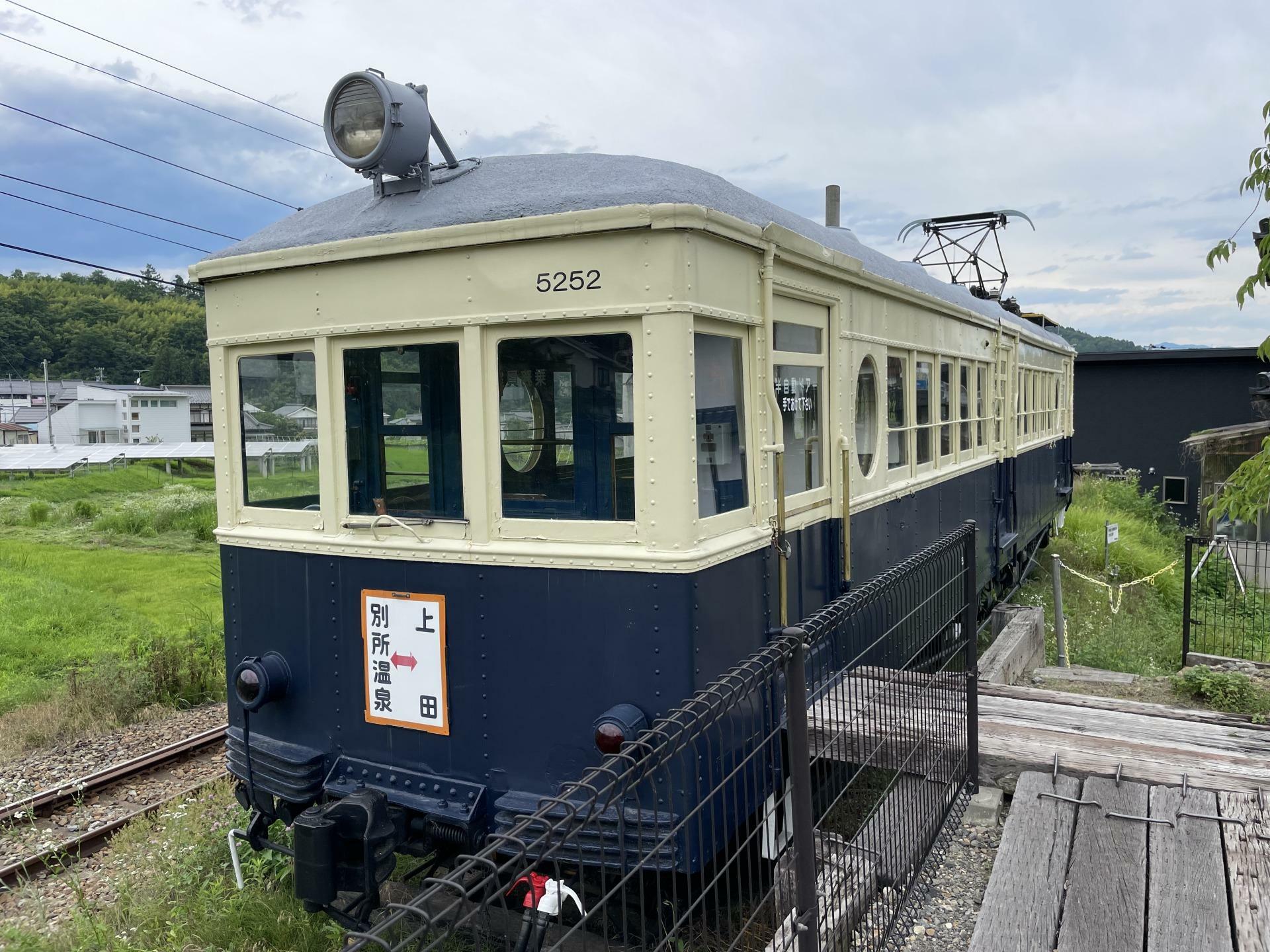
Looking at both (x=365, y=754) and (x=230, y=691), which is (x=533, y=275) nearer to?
→ (x=365, y=754)

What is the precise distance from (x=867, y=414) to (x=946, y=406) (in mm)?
2241

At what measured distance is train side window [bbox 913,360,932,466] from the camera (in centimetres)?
661

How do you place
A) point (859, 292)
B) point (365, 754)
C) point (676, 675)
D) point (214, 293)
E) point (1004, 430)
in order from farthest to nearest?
point (1004, 430), point (859, 292), point (214, 293), point (365, 754), point (676, 675)

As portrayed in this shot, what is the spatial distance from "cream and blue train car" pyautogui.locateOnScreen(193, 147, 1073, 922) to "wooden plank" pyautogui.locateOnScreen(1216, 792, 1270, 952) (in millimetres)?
1821

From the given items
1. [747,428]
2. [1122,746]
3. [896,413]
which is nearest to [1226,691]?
[1122,746]

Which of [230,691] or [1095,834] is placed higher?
[230,691]

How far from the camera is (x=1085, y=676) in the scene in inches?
296

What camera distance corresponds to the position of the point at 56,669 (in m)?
10.2

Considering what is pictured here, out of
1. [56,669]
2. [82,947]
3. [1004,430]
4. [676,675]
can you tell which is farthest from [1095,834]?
[56,669]

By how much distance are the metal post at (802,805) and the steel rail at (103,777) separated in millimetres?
5263

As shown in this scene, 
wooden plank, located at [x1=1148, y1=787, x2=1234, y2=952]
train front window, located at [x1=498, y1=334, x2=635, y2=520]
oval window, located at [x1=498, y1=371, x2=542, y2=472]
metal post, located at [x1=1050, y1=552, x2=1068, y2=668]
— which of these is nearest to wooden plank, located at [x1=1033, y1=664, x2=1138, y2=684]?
metal post, located at [x1=1050, y1=552, x2=1068, y2=668]

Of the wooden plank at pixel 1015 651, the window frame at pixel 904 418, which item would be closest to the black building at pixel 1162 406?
the wooden plank at pixel 1015 651

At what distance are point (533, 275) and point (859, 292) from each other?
2317 millimetres

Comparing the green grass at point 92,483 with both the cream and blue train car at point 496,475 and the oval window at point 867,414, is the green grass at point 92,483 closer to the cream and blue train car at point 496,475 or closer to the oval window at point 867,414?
the cream and blue train car at point 496,475
